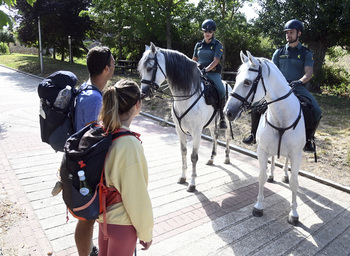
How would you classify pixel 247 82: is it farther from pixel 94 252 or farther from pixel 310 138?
pixel 94 252

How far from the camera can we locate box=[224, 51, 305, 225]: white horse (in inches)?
134

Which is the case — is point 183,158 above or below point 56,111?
below

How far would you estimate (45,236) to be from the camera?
11.2 feet

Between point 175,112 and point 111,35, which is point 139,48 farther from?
point 175,112

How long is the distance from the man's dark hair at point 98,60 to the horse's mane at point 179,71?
216cm

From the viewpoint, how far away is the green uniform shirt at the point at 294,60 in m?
4.21

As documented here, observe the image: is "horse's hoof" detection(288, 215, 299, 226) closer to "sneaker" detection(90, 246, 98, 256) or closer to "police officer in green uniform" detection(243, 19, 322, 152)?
"police officer in green uniform" detection(243, 19, 322, 152)

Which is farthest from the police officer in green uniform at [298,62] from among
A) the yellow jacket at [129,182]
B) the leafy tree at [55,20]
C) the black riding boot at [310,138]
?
the leafy tree at [55,20]

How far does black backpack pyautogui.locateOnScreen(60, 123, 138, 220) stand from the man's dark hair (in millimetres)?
771

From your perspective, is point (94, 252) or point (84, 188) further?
point (94, 252)

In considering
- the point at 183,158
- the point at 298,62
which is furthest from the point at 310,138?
the point at 183,158

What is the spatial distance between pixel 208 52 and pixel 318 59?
32.6 ft

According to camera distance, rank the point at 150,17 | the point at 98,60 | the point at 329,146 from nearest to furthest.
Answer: the point at 98,60 < the point at 329,146 < the point at 150,17

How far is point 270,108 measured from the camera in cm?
376
